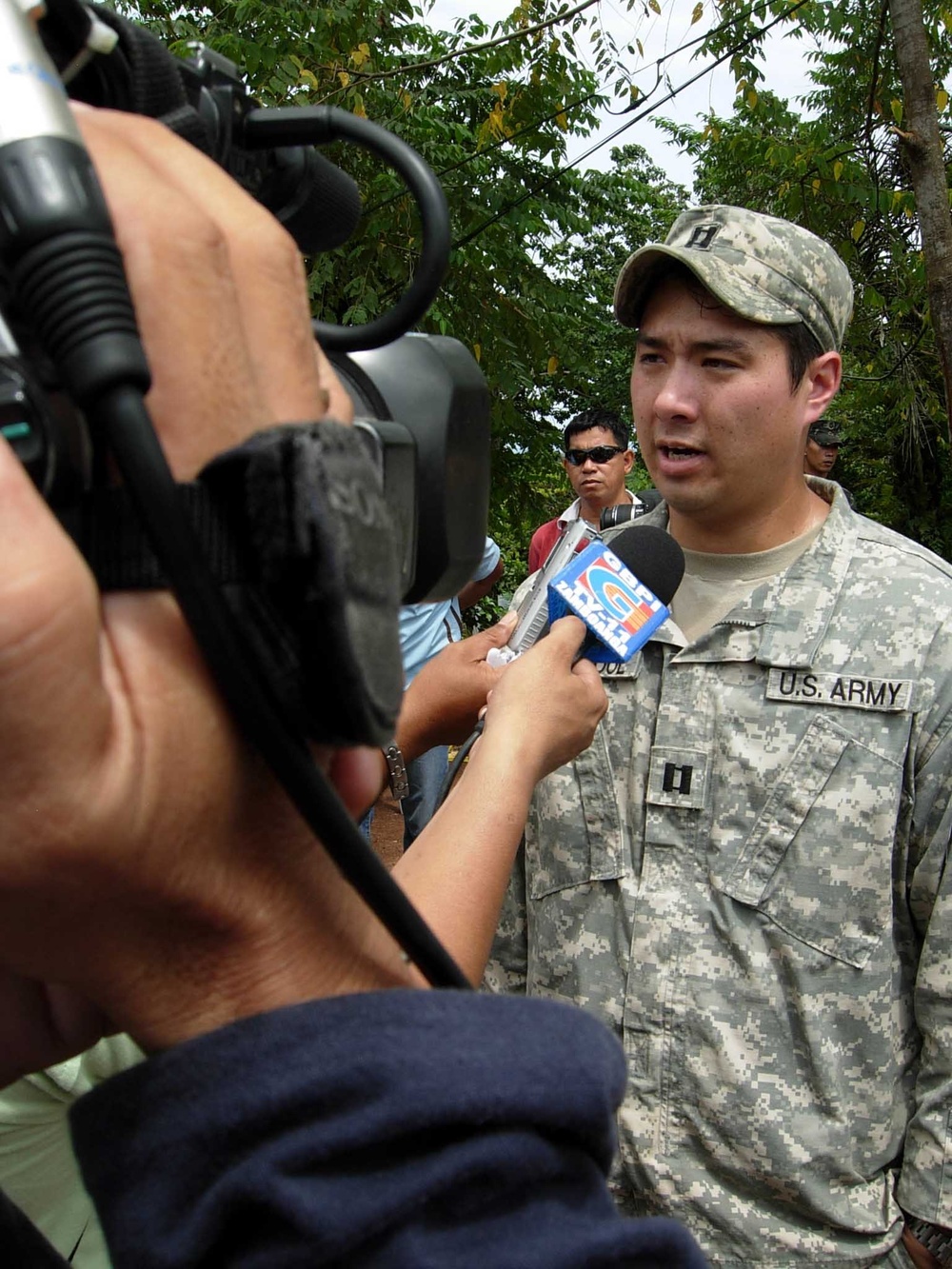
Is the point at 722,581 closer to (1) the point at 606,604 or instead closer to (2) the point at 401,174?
(1) the point at 606,604

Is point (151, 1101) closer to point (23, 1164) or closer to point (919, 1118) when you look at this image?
point (23, 1164)

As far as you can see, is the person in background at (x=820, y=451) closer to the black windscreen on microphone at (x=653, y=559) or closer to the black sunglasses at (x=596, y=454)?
the black sunglasses at (x=596, y=454)

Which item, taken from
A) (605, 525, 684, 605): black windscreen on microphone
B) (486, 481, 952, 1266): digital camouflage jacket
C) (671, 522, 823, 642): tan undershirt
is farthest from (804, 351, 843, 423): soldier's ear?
(605, 525, 684, 605): black windscreen on microphone

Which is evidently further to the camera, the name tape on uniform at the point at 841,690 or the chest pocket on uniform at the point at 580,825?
the chest pocket on uniform at the point at 580,825

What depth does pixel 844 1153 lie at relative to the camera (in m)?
1.89

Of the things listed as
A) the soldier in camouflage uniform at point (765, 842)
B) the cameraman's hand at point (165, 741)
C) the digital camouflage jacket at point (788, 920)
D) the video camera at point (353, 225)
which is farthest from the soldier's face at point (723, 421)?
the cameraman's hand at point (165, 741)

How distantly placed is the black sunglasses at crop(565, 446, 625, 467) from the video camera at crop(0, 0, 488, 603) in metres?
5.67

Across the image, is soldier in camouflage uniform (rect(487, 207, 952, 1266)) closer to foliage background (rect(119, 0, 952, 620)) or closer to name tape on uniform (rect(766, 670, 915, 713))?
name tape on uniform (rect(766, 670, 915, 713))

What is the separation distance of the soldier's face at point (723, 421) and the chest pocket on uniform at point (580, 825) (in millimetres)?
539

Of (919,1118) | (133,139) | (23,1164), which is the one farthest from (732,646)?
(133,139)

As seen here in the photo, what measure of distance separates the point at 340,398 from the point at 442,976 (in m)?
0.39

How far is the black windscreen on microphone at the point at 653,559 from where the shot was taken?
1.90m

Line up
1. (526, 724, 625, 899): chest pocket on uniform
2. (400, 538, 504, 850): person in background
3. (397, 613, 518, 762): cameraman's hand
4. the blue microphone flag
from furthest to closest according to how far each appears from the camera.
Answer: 1. (400, 538, 504, 850): person in background
2. (526, 724, 625, 899): chest pocket on uniform
3. (397, 613, 518, 762): cameraman's hand
4. the blue microphone flag

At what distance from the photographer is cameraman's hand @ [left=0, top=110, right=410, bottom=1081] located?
1.67 ft
